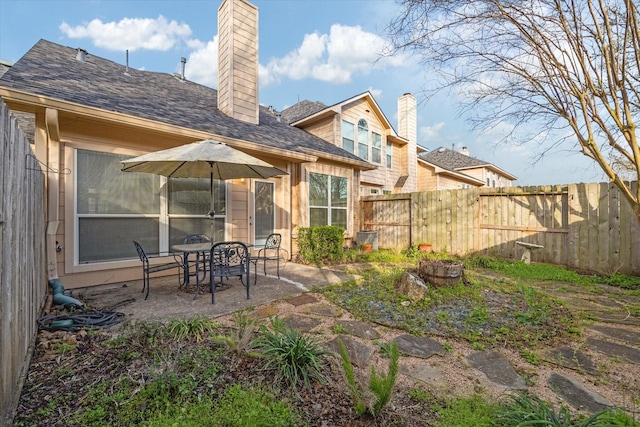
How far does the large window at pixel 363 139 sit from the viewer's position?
37.9 feet

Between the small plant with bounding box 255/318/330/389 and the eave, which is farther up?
the eave

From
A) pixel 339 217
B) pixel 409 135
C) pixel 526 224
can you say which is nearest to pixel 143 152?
pixel 339 217

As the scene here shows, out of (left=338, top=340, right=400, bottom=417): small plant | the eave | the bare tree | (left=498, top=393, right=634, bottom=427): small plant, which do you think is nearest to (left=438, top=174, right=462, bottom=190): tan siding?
the bare tree

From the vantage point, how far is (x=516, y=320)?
3.29 metres

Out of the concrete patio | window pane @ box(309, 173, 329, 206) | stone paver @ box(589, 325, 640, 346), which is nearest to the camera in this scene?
stone paver @ box(589, 325, 640, 346)

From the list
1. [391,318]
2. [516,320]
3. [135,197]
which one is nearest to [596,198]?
[516,320]

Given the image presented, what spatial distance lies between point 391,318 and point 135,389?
2.56 m

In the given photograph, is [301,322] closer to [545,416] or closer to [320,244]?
[545,416]

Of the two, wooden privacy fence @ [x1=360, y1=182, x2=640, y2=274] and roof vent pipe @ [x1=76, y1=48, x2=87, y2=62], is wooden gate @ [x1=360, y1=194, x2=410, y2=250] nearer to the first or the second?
wooden privacy fence @ [x1=360, y1=182, x2=640, y2=274]

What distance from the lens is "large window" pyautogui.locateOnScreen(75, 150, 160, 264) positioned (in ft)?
14.0

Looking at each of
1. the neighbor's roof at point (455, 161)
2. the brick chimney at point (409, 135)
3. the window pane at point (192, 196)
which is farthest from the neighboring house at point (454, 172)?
the window pane at point (192, 196)

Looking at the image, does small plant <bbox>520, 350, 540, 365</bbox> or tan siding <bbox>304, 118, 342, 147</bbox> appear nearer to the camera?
small plant <bbox>520, 350, 540, 365</bbox>

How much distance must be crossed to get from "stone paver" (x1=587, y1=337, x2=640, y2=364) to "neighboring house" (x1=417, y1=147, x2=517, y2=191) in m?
13.4

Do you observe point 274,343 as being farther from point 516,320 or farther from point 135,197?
point 135,197
